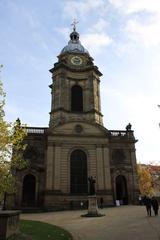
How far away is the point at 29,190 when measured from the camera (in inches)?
1423

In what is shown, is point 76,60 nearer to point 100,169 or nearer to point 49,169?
point 100,169

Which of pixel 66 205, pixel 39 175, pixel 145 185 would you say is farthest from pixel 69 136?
pixel 145 185

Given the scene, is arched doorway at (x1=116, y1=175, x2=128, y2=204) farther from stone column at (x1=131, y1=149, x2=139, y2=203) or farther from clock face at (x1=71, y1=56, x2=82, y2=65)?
clock face at (x1=71, y1=56, x2=82, y2=65)

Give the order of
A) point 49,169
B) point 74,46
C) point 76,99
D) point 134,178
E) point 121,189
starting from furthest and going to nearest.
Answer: point 74,46 → point 76,99 → point 121,189 → point 134,178 → point 49,169

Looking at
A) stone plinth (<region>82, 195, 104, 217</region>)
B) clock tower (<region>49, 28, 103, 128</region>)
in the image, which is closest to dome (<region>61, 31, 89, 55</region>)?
clock tower (<region>49, 28, 103, 128</region>)

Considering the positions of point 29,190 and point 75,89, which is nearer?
point 29,190

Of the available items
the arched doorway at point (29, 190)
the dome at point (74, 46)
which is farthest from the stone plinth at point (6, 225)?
the dome at point (74, 46)

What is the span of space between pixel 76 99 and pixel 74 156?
33.0 ft

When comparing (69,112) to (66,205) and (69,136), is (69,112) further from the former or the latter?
(66,205)

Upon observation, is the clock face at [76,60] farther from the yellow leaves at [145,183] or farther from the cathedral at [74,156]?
the yellow leaves at [145,183]

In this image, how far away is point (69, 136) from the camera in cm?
3875

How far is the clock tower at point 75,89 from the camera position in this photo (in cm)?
4178

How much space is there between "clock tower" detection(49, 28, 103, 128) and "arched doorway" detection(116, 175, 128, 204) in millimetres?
9224

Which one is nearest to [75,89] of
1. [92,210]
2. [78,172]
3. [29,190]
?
[78,172]
